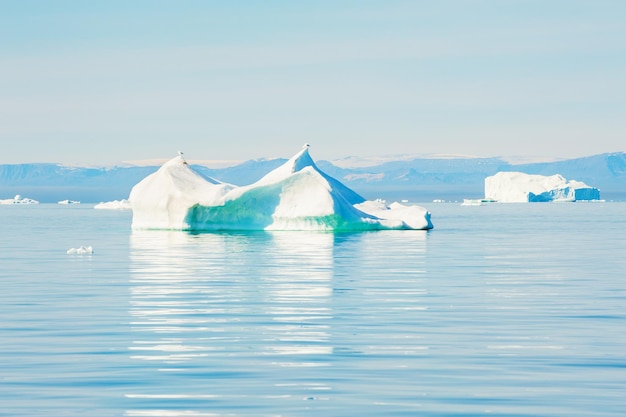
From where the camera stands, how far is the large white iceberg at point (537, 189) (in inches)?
4747

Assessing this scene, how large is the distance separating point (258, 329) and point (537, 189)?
110m

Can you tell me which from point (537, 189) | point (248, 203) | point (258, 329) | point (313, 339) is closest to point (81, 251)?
point (248, 203)

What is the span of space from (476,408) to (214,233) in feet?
132

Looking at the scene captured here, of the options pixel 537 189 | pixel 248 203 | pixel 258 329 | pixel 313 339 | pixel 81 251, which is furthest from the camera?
pixel 537 189

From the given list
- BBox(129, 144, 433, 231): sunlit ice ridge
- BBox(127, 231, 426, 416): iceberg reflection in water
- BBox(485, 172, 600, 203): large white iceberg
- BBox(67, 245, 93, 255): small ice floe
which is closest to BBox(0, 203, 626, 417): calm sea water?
BBox(127, 231, 426, 416): iceberg reflection in water

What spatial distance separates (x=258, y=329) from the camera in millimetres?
14414

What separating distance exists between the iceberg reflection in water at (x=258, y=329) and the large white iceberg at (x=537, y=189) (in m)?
92.8

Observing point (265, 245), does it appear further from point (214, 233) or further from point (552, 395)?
point (552, 395)

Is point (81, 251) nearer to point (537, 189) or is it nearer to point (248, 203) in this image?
point (248, 203)

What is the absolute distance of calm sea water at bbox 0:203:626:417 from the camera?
9.45 meters

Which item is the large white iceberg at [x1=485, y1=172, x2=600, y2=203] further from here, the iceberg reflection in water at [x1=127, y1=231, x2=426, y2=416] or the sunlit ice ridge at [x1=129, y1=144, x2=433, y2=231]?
the iceberg reflection in water at [x1=127, y1=231, x2=426, y2=416]

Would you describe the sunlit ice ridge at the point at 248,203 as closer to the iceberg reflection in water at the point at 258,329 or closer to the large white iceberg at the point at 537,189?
the iceberg reflection in water at the point at 258,329

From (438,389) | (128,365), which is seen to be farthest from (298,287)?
(438,389)

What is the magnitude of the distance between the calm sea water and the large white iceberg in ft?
307
